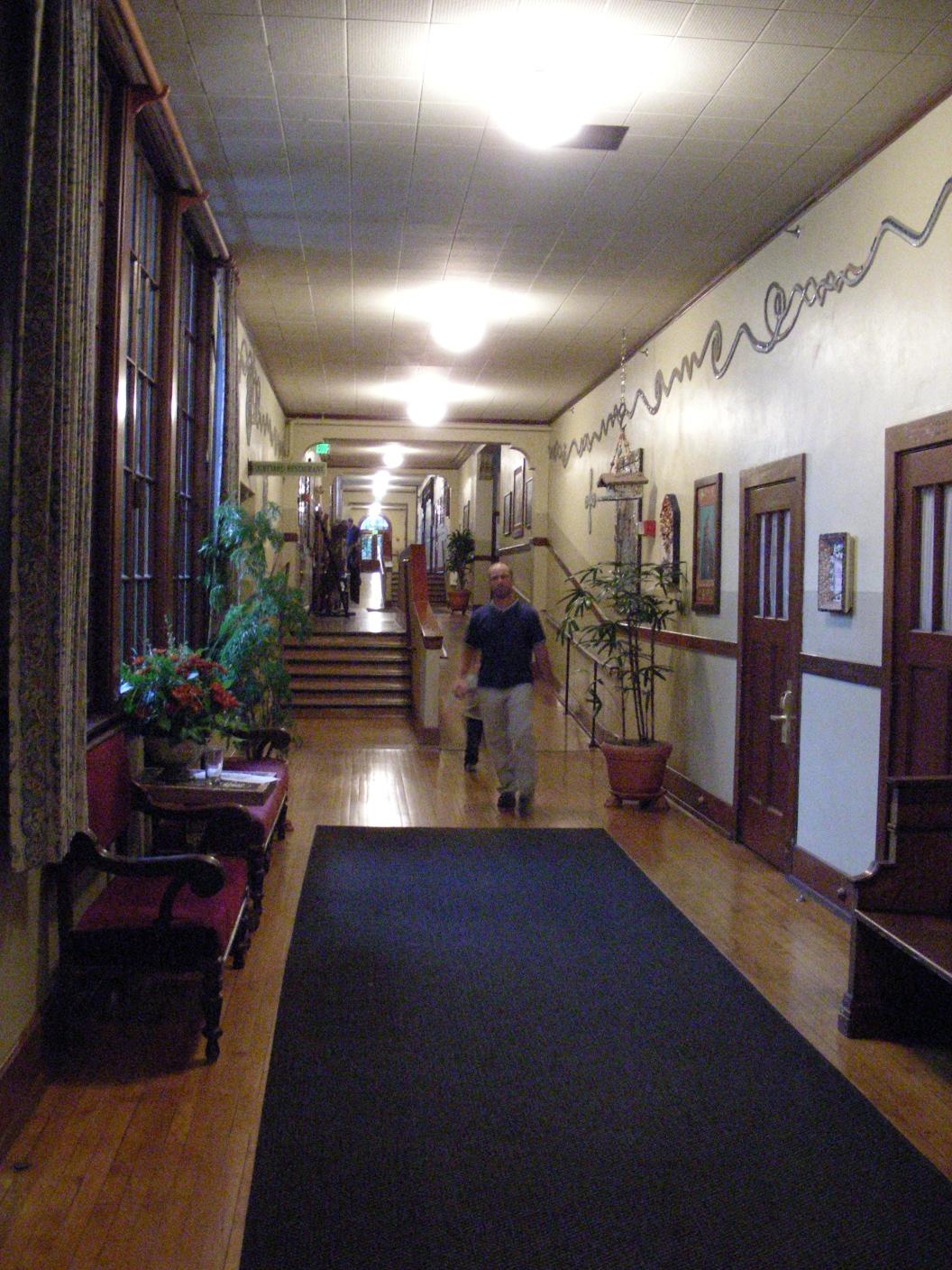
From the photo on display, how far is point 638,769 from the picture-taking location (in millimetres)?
7277

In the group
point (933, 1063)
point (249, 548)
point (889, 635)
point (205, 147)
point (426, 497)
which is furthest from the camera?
point (426, 497)

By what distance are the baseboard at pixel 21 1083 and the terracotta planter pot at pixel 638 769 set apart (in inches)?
183

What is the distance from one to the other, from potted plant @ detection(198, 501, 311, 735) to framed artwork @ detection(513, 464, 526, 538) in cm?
830

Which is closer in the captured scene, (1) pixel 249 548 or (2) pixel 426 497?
(1) pixel 249 548

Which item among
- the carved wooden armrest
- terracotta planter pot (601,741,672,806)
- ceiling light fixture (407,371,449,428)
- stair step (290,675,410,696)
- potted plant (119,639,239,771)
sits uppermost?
ceiling light fixture (407,371,449,428)

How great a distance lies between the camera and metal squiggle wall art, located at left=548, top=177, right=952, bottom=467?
14.7ft

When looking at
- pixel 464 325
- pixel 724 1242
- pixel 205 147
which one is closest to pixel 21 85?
pixel 205 147

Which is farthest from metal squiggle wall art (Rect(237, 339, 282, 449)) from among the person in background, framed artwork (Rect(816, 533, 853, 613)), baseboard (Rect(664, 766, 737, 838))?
the person in background

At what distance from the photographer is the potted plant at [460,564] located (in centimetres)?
1934

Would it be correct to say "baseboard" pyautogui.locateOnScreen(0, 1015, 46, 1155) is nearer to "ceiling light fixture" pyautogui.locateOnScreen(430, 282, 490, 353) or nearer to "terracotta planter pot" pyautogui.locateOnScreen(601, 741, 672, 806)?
"terracotta planter pot" pyautogui.locateOnScreen(601, 741, 672, 806)

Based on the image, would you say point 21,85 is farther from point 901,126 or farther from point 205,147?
point 901,126

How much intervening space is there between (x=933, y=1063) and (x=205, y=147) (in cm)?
473

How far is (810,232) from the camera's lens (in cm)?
546

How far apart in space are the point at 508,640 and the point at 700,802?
1.56 meters
